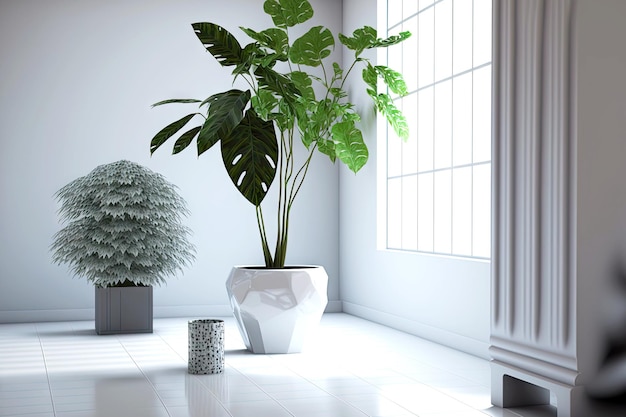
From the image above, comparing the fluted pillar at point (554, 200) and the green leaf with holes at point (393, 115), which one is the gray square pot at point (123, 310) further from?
the fluted pillar at point (554, 200)

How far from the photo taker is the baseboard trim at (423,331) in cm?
452

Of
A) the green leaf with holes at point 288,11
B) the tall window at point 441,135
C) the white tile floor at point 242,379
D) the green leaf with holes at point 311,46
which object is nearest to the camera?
the white tile floor at point 242,379

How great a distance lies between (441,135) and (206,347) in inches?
85.8

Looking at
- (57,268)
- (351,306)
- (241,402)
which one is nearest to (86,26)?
(57,268)

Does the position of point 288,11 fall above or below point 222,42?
above

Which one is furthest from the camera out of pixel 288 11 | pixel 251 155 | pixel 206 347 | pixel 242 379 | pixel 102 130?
pixel 102 130

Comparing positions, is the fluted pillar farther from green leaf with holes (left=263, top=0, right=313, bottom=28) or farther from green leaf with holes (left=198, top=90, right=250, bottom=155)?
green leaf with holes (left=263, top=0, right=313, bottom=28)

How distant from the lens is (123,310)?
539 centimetres

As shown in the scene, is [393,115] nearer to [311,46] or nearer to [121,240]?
[311,46]

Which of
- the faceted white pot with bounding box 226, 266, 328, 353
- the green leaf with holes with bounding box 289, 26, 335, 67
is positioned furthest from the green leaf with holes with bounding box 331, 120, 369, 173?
the faceted white pot with bounding box 226, 266, 328, 353

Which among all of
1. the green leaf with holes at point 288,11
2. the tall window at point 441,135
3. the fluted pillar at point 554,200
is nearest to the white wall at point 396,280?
the tall window at point 441,135

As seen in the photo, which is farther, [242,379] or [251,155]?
[251,155]

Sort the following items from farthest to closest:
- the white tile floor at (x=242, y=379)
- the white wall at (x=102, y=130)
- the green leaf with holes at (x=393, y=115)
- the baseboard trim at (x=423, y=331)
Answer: the white wall at (x=102, y=130) → the green leaf with holes at (x=393, y=115) → the baseboard trim at (x=423, y=331) → the white tile floor at (x=242, y=379)

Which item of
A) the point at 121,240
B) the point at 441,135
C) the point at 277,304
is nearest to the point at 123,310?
the point at 121,240
